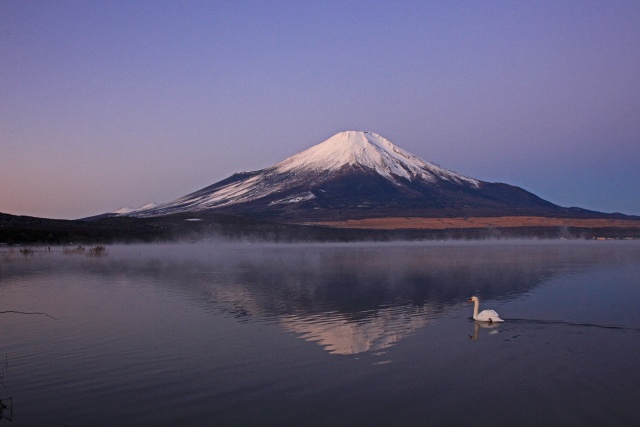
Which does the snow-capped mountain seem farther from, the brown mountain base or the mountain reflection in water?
the mountain reflection in water

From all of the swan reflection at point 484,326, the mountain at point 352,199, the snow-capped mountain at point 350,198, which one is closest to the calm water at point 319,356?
the swan reflection at point 484,326

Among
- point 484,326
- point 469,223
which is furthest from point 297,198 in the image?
point 484,326

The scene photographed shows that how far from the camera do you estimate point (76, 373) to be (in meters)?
12.2

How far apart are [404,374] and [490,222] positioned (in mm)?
111817

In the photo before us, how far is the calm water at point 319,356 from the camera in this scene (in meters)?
10.0

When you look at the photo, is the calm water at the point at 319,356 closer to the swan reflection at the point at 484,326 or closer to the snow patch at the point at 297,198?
the swan reflection at the point at 484,326

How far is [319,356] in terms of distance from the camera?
13742 millimetres

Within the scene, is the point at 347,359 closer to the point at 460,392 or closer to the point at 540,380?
the point at 460,392

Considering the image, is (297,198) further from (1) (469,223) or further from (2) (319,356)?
(2) (319,356)

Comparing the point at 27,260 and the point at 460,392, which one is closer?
the point at 460,392

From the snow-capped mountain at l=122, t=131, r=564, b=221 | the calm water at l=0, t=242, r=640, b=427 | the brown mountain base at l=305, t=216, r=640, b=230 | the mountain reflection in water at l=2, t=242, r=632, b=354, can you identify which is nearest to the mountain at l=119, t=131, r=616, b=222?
the snow-capped mountain at l=122, t=131, r=564, b=221

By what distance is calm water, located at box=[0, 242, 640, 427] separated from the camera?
1000 cm

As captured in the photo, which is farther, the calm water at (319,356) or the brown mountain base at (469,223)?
the brown mountain base at (469,223)

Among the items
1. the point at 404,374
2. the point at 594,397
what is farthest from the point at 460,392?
the point at 594,397
